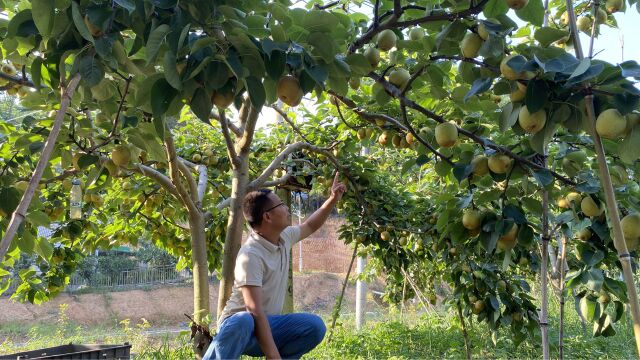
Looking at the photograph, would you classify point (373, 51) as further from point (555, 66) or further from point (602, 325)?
point (602, 325)

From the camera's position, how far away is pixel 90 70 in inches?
49.3

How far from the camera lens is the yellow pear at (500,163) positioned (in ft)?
5.30

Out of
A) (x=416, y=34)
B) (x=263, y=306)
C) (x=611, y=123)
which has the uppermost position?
(x=416, y=34)

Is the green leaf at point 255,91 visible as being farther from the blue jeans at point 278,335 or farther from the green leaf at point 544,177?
the blue jeans at point 278,335

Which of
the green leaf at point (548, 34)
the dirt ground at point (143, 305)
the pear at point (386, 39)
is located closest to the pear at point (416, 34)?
the pear at point (386, 39)

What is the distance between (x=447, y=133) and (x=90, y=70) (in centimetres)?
109

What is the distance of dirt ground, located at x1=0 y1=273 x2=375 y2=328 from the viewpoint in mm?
13883

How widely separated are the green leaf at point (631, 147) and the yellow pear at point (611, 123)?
0.06m

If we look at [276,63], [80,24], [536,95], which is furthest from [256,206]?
[536,95]

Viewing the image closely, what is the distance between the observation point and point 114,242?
475 cm

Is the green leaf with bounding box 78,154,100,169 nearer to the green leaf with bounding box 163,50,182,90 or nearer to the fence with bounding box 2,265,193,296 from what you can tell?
the green leaf with bounding box 163,50,182,90

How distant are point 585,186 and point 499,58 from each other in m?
0.46

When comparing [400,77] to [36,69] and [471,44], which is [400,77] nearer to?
[471,44]

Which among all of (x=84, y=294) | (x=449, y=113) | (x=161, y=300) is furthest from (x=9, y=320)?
(x=449, y=113)
